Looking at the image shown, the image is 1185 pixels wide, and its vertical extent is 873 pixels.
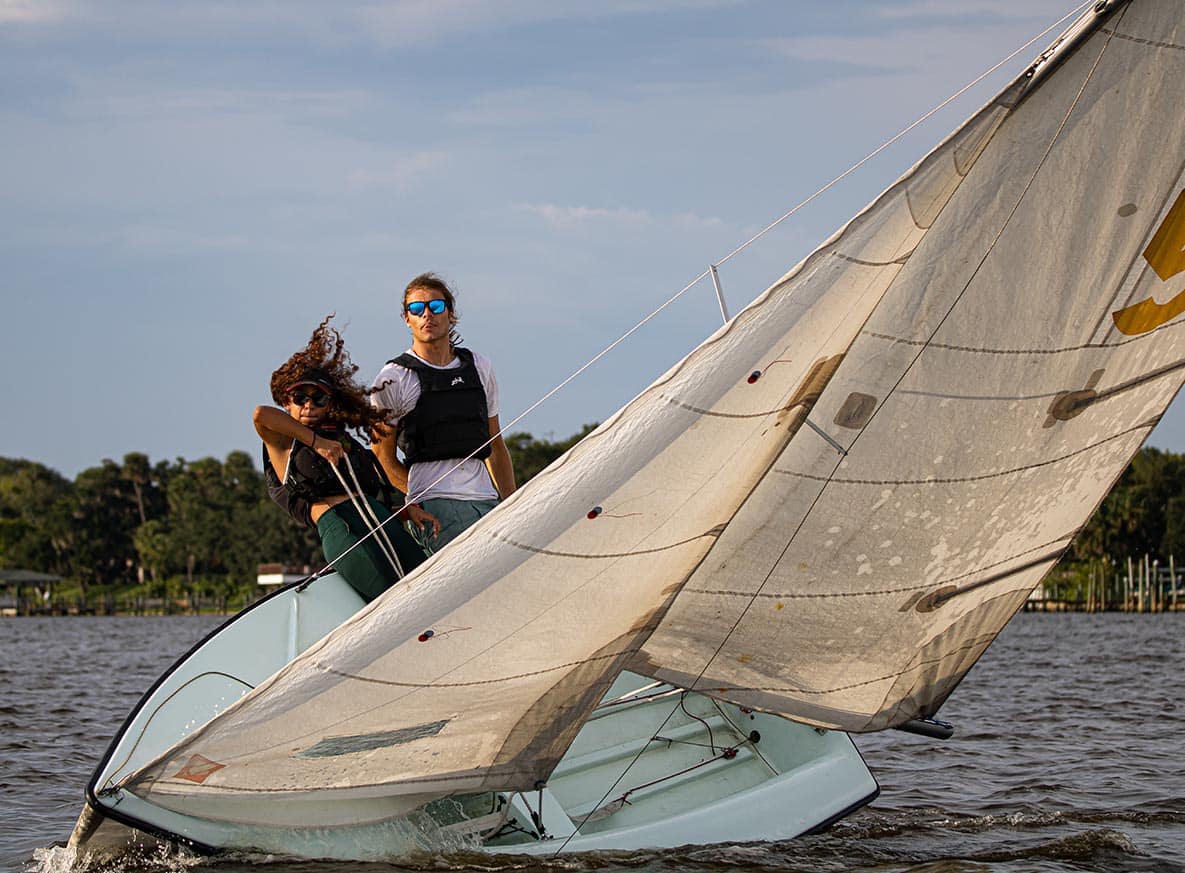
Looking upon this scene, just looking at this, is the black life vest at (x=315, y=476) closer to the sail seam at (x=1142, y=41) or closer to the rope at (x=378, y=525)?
the rope at (x=378, y=525)

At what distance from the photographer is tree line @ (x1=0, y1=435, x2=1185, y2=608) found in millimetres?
101438

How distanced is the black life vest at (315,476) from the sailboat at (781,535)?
1.38ft

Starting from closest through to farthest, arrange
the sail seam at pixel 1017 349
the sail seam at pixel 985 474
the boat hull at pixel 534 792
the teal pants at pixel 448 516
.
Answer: the sail seam at pixel 1017 349, the boat hull at pixel 534 792, the sail seam at pixel 985 474, the teal pants at pixel 448 516

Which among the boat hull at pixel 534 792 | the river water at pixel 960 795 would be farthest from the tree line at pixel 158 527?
the boat hull at pixel 534 792

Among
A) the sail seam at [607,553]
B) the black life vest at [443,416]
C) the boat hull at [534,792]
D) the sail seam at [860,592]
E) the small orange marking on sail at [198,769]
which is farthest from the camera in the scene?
the black life vest at [443,416]

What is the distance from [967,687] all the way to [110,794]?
15.7 meters

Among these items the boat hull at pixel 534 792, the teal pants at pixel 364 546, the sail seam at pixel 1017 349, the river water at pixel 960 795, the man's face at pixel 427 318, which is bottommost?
the river water at pixel 960 795

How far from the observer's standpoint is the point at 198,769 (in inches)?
201

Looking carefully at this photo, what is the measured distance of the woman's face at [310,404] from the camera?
6.15 m

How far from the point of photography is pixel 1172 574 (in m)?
76.9

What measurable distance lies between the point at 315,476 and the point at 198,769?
155 cm

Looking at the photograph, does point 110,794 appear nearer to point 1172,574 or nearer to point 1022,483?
point 1022,483

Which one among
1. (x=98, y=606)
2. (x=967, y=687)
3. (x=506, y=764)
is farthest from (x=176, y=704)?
(x=98, y=606)

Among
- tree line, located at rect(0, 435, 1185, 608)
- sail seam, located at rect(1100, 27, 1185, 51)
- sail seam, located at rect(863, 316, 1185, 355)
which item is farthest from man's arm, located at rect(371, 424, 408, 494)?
tree line, located at rect(0, 435, 1185, 608)
